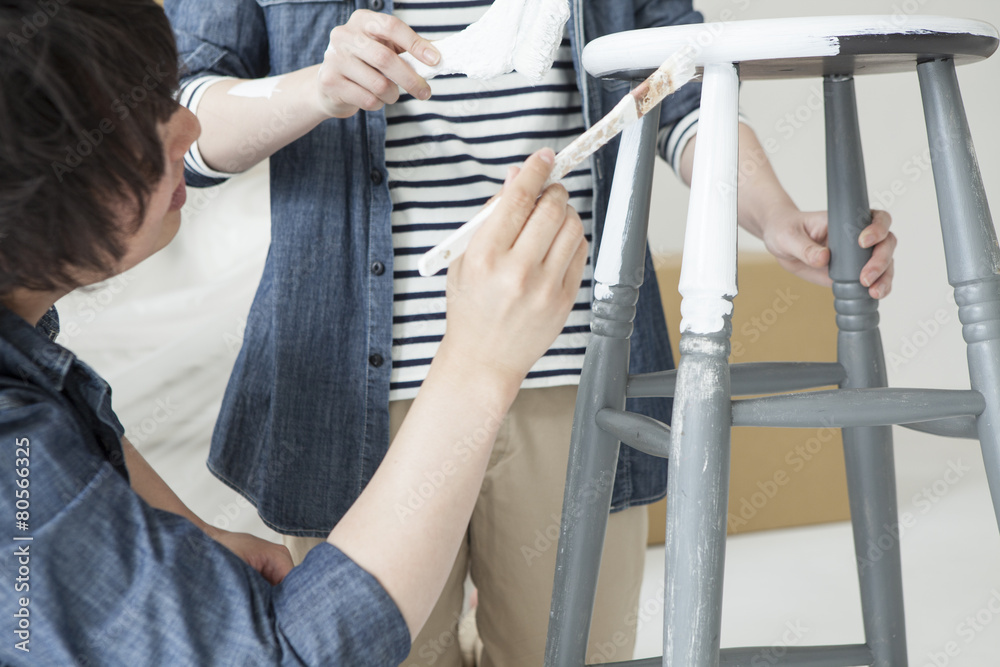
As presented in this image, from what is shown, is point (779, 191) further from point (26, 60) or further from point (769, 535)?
point (769, 535)

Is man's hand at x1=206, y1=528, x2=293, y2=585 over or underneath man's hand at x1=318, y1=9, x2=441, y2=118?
underneath

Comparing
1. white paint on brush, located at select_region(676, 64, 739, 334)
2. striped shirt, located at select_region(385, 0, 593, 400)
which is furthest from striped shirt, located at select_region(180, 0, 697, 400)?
white paint on brush, located at select_region(676, 64, 739, 334)

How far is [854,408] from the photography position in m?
0.55

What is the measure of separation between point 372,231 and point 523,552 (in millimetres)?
337

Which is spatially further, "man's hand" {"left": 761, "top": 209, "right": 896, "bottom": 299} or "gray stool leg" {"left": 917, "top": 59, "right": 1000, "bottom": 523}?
"man's hand" {"left": 761, "top": 209, "right": 896, "bottom": 299}

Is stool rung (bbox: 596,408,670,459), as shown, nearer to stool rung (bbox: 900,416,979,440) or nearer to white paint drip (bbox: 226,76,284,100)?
stool rung (bbox: 900,416,979,440)

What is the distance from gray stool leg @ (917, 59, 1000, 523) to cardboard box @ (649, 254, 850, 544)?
3.80 feet

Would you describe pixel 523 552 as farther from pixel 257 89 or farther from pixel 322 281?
pixel 257 89

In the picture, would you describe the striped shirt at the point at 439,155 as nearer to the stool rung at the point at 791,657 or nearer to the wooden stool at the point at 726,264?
the wooden stool at the point at 726,264

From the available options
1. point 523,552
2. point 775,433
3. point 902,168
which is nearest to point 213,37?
point 523,552

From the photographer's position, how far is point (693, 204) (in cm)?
53

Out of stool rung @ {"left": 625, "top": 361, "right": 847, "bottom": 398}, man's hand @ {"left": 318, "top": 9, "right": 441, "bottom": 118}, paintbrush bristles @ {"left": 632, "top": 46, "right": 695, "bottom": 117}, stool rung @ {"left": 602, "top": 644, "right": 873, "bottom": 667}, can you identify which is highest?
man's hand @ {"left": 318, "top": 9, "right": 441, "bottom": 118}

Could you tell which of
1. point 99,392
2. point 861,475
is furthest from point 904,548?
point 99,392

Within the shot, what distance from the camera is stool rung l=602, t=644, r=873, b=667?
0.68 meters
